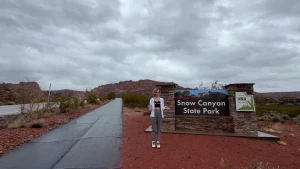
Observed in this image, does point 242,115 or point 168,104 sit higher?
point 168,104

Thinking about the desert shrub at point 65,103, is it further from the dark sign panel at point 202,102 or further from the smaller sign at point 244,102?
the smaller sign at point 244,102

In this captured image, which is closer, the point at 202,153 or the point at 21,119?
the point at 202,153

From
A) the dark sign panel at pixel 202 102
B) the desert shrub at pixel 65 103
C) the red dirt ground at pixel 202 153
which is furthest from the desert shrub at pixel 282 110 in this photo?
the desert shrub at pixel 65 103

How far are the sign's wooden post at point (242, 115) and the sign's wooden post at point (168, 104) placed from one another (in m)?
2.63

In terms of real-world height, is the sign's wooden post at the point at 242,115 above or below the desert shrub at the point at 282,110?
above

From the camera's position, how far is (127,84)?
389ft

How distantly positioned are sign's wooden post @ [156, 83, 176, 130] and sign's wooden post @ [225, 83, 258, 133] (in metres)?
2.63

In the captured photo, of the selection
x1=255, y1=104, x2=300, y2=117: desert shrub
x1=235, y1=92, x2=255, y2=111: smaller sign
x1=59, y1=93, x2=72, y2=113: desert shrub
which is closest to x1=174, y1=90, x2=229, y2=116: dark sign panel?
x1=235, y1=92, x2=255, y2=111: smaller sign

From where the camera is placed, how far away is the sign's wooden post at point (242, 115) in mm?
9362

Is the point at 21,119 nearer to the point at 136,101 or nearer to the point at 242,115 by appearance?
the point at 242,115

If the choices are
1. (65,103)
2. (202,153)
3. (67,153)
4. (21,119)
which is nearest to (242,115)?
(202,153)

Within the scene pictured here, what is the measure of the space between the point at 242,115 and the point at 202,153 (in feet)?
12.5

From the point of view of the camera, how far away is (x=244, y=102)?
31.3 ft

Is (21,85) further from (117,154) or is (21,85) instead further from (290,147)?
(290,147)
